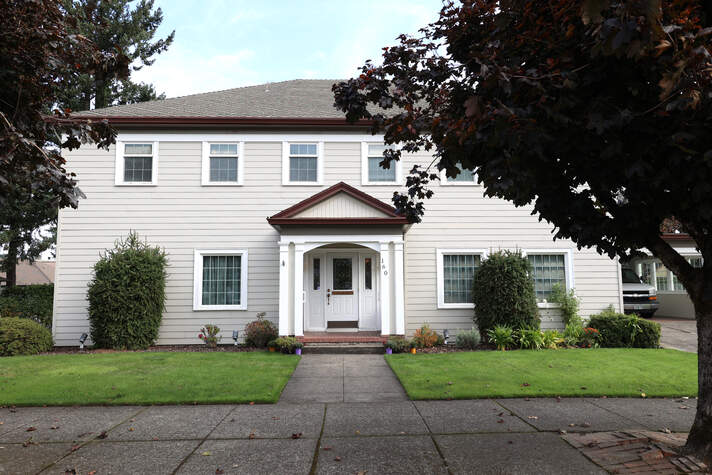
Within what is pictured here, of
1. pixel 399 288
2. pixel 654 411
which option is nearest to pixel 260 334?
pixel 399 288

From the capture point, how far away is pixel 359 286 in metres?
12.1

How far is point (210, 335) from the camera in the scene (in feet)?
36.1

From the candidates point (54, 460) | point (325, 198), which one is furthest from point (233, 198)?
point (54, 460)

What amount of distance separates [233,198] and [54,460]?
8.47m

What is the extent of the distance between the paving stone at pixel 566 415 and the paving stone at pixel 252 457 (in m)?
2.76

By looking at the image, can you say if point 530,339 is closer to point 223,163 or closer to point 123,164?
point 223,163

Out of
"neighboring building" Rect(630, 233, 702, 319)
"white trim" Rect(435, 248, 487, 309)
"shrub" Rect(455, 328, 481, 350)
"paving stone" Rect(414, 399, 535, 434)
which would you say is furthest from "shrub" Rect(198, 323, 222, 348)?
"neighboring building" Rect(630, 233, 702, 319)

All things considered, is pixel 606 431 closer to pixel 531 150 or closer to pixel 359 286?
pixel 531 150

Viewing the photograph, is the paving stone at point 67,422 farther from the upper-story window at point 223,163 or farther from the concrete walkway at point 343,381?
the upper-story window at point 223,163

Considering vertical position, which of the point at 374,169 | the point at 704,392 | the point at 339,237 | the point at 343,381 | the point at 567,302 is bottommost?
the point at 343,381

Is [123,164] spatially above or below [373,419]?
above

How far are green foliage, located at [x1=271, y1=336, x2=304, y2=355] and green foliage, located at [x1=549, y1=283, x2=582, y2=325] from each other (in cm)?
709

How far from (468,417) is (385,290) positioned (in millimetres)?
5465

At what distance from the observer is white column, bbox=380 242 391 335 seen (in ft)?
34.2
